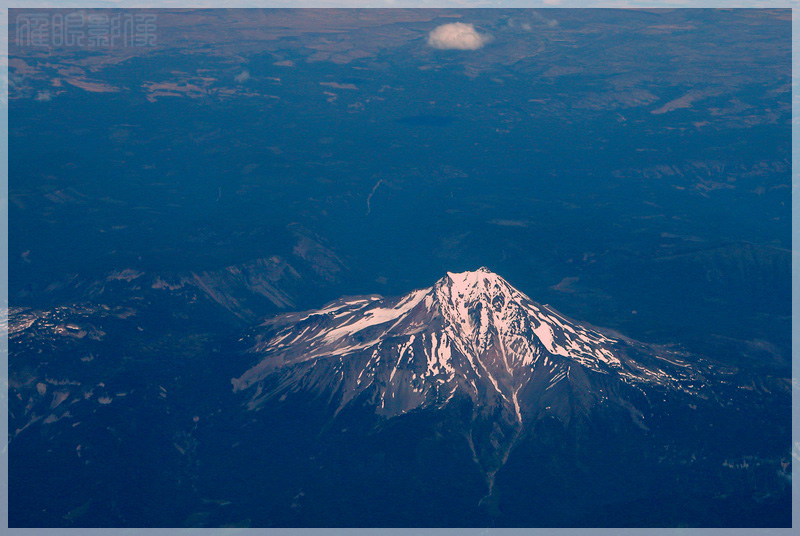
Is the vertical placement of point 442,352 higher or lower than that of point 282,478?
higher

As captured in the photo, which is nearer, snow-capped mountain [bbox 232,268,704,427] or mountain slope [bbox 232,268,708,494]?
mountain slope [bbox 232,268,708,494]

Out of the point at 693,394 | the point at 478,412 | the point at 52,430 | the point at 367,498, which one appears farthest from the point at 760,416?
the point at 52,430

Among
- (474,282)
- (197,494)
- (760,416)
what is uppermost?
(474,282)

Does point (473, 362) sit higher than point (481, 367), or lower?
higher

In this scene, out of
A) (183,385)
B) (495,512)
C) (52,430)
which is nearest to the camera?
(495,512)

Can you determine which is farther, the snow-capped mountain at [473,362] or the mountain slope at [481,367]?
the snow-capped mountain at [473,362]

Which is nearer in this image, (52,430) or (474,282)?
(52,430)

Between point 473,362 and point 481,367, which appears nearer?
point 473,362

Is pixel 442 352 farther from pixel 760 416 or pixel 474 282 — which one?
pixel 760 416
